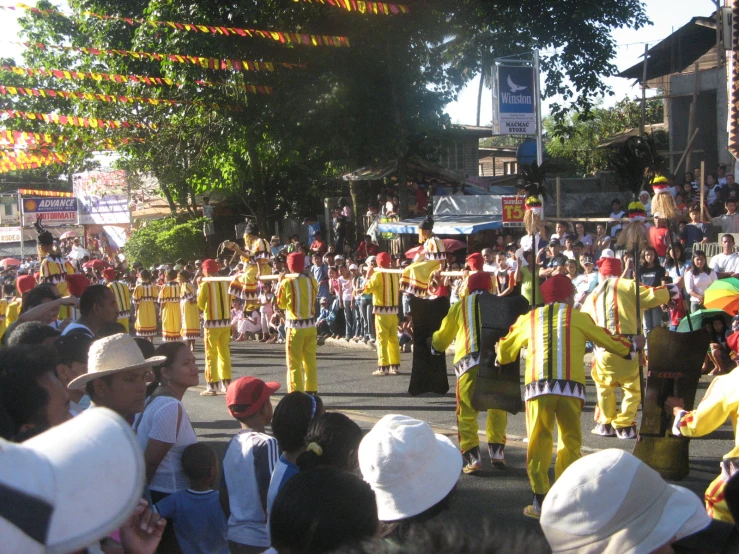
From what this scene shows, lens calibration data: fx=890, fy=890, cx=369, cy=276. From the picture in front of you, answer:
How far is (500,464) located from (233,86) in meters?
14.4

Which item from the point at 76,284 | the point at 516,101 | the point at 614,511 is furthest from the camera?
the point at 516,101

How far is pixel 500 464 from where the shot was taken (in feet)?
26.0

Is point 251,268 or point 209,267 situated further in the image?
point 251,268

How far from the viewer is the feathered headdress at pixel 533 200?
831cm

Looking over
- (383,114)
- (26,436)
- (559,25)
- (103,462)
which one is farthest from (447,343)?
(559,25)

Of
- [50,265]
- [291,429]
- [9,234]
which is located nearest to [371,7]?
[50,265]

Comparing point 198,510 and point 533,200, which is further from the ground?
point 533,200

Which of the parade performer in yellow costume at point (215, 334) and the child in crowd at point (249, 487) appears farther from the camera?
the parade performer in yellow costume at point (215, 334)

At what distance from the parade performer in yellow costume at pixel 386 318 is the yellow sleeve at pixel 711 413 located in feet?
29.4

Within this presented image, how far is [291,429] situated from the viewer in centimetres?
400

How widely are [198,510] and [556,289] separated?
11.4 feet

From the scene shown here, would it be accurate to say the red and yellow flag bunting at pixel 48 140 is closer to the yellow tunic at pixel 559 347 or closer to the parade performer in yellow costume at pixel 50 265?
the parade performer in yellow costume at pixel 50 265

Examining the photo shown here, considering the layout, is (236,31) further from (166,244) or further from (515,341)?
(166,244)

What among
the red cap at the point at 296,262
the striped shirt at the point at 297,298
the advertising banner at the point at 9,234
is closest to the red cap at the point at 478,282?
the red cap at the point at 296,262
